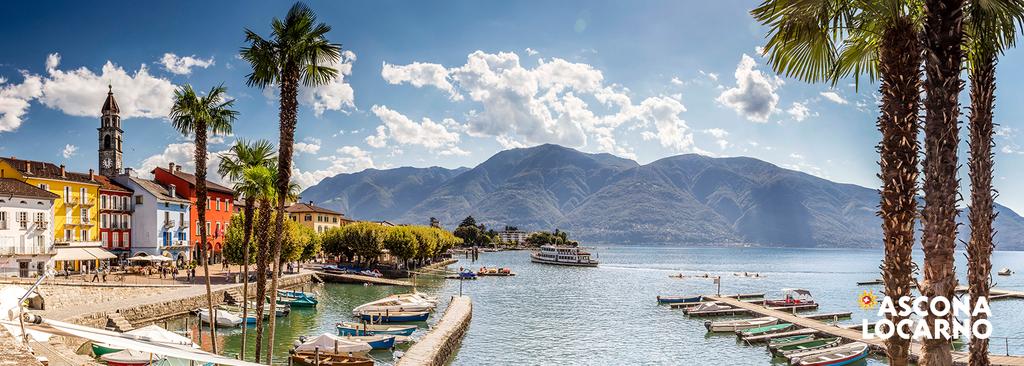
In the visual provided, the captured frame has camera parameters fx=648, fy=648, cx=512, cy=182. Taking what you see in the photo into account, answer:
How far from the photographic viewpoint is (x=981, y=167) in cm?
960

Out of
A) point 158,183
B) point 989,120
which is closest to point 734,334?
point 989,120

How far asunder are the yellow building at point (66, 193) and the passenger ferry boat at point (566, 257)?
109 metres

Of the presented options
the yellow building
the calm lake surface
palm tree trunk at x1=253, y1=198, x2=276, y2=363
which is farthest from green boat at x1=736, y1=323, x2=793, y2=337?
the yellow building

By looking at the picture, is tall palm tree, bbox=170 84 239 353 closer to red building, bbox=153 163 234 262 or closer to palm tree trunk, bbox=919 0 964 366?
palm tree trunk, bbox=919 0 964 366

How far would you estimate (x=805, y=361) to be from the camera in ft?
121

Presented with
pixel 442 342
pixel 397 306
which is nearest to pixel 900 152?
pixel 442 342

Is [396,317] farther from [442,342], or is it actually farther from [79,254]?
[79,254]

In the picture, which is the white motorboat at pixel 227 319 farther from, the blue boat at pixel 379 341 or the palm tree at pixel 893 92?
the palm tree at pixel 893 92

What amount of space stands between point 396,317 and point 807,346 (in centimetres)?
2974

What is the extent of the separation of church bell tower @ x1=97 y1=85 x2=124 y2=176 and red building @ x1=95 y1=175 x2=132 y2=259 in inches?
161

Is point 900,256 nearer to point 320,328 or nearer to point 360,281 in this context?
point 320,328

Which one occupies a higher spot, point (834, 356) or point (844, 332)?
point (834, 356)

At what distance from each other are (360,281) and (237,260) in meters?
18.6

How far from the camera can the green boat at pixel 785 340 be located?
139 feet
